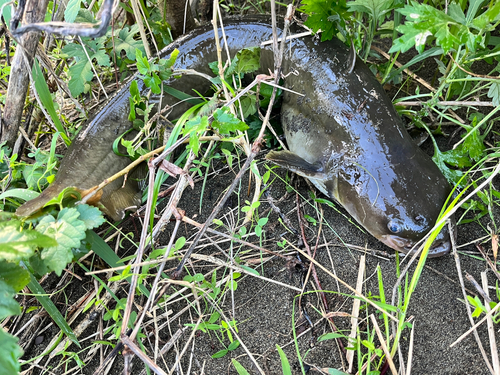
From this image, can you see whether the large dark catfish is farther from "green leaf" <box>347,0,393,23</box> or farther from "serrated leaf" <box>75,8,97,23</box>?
"serrated leaf" <box>75,8,97,23</box>

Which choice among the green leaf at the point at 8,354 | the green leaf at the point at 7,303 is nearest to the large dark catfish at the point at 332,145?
the green leaf at the point at 7,303

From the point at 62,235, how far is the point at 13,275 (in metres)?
0.21

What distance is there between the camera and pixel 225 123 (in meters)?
1.74

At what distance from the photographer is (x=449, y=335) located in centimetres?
176

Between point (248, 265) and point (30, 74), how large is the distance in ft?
5.33

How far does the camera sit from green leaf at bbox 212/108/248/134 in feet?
5.67

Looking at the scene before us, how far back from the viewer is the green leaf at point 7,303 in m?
1.10

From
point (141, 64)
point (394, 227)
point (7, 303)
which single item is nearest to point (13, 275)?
point (7, 303)

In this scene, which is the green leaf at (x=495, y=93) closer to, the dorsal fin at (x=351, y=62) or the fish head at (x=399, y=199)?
the fish head at (x=399, y=199)

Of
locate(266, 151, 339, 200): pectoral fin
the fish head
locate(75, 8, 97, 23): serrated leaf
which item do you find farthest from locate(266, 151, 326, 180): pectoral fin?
locate(75, 8, 97, 23): serrated leaf

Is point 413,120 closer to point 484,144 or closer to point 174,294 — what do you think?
point 484,144

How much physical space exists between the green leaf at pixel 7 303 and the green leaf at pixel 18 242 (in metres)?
0.09

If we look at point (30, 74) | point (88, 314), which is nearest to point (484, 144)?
point (88, 314)

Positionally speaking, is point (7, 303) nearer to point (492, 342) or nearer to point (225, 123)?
point (225, 123)
